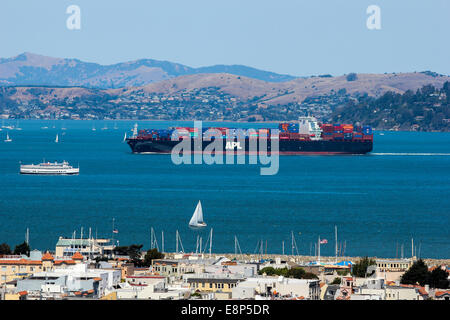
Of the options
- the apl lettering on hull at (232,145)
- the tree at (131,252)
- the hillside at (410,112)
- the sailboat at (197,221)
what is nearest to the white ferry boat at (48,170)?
the apl lettering on hull at (232,145)

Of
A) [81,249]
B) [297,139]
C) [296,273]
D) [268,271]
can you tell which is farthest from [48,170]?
[296,273]

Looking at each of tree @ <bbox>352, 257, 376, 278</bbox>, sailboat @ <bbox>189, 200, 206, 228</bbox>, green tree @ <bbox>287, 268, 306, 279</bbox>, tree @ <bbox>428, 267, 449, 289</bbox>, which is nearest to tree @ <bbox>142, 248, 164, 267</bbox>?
green tree @ <bbox>287, 268, 306, 279</bbox>

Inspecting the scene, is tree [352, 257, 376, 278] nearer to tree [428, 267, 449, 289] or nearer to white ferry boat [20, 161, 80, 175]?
tree [428, 267, 449, 289]

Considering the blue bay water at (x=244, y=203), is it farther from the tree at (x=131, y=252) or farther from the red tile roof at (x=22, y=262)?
the red tile roof at (x=22, y=262)

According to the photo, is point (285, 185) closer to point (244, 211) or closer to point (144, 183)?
point (144, 183)
